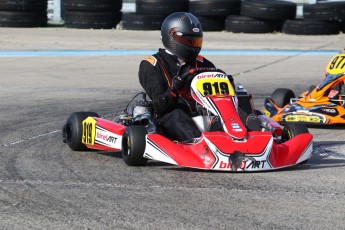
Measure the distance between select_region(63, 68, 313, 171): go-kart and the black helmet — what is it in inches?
14.8

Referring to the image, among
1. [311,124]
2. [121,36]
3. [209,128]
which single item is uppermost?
[209,128]

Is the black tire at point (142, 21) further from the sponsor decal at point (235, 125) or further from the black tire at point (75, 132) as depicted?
the sponsor decal at point (235, 125)

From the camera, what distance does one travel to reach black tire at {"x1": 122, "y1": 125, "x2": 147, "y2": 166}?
20.0 ft

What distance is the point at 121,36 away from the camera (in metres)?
17.8

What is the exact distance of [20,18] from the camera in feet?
60.5

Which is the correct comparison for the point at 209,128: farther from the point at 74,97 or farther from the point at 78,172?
the point at 74,97

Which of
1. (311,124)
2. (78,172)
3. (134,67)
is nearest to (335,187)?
(78,172)

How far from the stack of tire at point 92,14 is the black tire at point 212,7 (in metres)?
1.72

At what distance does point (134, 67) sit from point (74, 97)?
3.21 metres

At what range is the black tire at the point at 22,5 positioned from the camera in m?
17.9

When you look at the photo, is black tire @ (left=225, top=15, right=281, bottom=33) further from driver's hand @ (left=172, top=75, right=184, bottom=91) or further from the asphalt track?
driver's hand @ (left=172, top=75, right=184, bottom=91)

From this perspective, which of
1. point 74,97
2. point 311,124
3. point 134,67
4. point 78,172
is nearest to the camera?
point 78,172

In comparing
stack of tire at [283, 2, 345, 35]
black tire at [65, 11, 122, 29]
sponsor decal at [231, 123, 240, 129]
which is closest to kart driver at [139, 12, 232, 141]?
sponsor decal at [231, 123, 240, 129]

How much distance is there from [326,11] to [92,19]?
193 inches
